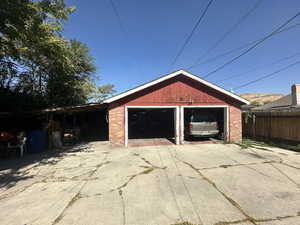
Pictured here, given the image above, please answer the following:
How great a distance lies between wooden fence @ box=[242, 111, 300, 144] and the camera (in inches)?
338

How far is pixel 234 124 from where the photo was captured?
10117 millimetres

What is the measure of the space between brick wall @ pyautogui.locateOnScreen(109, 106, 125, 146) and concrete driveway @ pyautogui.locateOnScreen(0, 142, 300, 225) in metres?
2.84

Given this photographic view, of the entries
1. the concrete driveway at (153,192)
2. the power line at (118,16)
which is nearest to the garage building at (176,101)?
the concrete driveway at (153,192)

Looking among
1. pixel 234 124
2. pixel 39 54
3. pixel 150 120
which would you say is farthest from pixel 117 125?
pixel 150 120

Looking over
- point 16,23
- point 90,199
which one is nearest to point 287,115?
point 90,199

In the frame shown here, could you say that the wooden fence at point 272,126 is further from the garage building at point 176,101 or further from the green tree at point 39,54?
the green tree at point 39,54

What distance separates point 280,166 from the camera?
214 inches

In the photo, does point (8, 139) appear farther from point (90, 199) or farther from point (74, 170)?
point (90, 199)

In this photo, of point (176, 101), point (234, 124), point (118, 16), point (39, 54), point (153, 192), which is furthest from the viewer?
point (234, 124)

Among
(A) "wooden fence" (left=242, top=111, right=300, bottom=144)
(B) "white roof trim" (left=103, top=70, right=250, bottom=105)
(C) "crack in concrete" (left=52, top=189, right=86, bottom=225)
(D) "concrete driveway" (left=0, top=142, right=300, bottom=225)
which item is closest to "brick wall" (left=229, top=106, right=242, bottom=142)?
(B) "white roof trim" (left=103, top=70, right=250, bottom=105)

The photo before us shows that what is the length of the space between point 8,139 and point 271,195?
10.7 meters

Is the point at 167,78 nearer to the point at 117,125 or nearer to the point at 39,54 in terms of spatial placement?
the point at 117,125

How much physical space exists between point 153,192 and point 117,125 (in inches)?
234

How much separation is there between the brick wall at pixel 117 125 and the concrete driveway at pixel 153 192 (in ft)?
9.33
